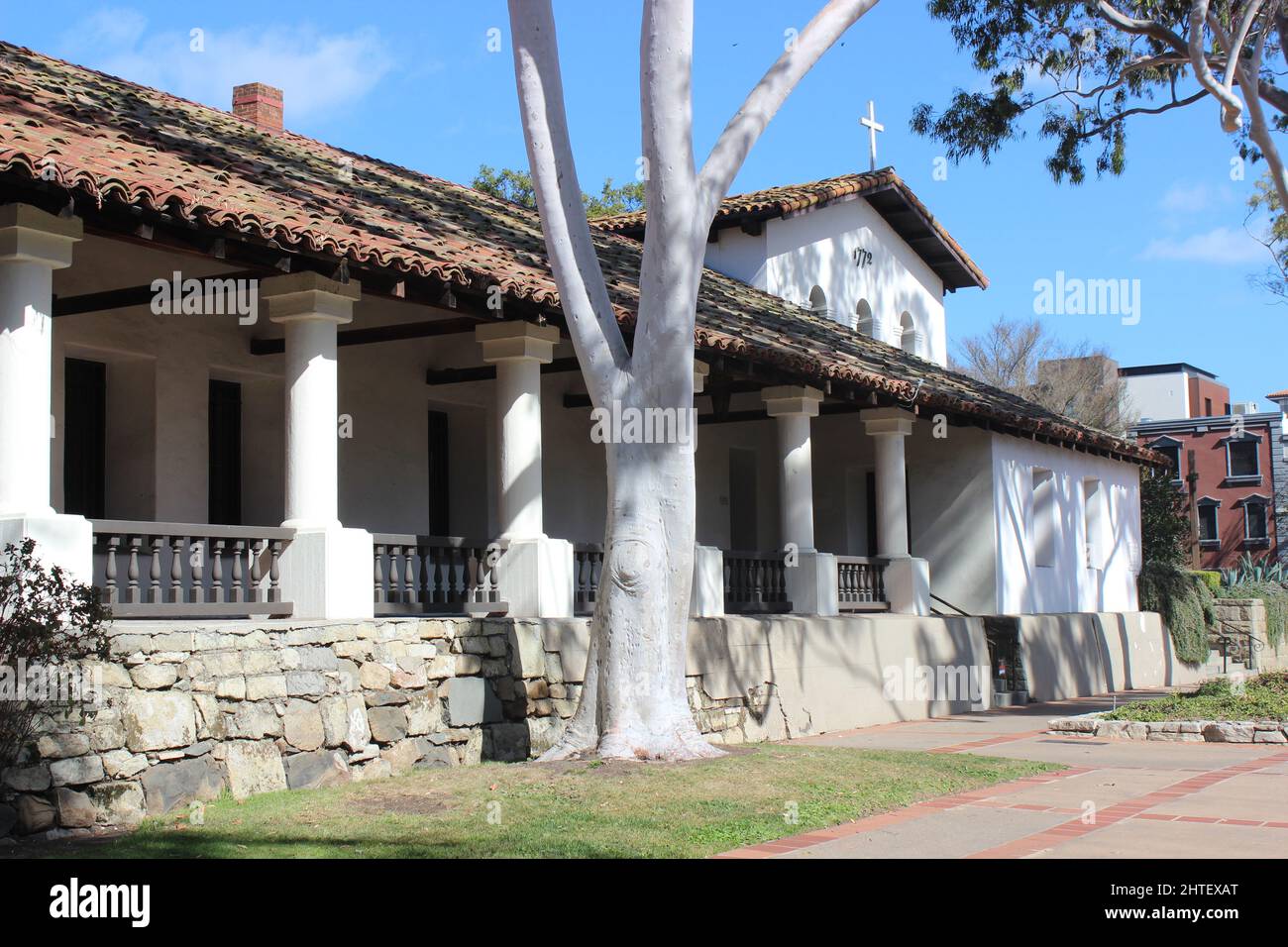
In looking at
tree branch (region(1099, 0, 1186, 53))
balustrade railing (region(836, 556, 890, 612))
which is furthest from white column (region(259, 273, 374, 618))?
tree branch (region(1099, 0, 1186, 53))

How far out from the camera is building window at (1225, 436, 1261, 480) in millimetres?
48000

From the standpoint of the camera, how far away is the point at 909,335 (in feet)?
78.1

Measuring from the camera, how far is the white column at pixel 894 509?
55.8 ft

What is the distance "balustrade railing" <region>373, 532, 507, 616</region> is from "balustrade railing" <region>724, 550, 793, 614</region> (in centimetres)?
360

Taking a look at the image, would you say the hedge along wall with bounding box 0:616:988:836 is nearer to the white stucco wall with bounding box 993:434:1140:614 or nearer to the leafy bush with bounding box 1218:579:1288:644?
the white stucco wall with bounding box 993:434:1140:614

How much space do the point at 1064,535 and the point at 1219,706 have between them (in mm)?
8163

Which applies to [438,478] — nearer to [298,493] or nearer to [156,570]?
[298,493]

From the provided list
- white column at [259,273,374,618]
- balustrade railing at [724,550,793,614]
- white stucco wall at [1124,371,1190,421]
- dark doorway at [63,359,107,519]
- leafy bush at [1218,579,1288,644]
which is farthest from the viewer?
white stucco wall at [1124,371,1190,421]

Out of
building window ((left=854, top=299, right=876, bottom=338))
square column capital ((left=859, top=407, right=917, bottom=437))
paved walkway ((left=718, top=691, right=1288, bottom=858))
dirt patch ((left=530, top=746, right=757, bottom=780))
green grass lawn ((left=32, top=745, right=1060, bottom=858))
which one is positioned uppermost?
building window ((left=854, top=299, right=876, bottom=338))

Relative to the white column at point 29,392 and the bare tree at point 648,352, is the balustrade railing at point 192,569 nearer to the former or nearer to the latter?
the white column at point 29,392

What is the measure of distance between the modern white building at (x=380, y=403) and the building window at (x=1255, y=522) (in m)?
30.3
